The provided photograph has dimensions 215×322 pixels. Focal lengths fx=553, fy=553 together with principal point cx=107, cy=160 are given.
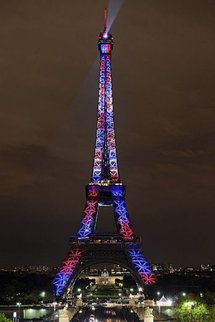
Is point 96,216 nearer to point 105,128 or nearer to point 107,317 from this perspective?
point 105,128

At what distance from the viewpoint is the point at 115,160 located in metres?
84.4

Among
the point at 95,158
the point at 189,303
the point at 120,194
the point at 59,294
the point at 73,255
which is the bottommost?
the point at 189,303

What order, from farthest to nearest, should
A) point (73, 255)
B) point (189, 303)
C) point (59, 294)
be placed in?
1. point (73, 255)
2. point (59, 294)
3. point (189, 303)

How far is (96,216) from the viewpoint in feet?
269

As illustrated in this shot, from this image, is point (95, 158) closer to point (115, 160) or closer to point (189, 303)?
point (115, 160)

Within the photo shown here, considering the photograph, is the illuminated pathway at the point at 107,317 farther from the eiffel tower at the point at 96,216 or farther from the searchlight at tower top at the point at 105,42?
the searchlight at tower top at the point at 105,42

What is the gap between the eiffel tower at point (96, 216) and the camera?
3012 inches

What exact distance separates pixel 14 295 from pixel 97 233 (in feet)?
53.6

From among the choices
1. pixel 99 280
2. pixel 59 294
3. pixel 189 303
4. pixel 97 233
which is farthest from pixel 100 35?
pixel 99 280

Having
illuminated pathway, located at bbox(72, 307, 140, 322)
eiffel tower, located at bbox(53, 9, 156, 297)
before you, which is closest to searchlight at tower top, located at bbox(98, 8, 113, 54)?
eiffel tower, located at bbox(53, 9, 156, 297)

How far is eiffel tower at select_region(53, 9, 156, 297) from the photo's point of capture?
76.5m

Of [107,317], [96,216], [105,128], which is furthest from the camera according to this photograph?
[105,128]

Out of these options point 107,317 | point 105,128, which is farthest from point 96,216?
point 107,317

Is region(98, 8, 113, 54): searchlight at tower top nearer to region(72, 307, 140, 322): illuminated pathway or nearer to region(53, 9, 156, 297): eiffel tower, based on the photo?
region(53, 9, 156, 297): eiffel tower
